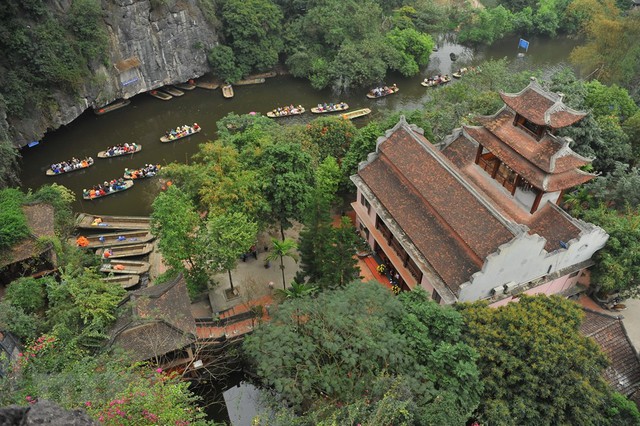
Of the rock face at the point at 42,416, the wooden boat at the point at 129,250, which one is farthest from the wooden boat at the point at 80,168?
the rock face at the point at 42,416

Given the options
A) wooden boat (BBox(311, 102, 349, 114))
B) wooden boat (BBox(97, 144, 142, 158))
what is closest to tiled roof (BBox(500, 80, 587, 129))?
wooden boat (BBox(311, 102, 349, 114))

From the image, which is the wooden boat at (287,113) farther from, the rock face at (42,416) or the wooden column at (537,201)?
the rock face at (42,416)

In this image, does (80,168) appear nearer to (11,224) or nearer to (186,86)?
(11,224)

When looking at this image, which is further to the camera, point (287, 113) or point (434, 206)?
point (287, 113)

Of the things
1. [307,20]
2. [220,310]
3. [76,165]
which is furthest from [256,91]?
[220,310]

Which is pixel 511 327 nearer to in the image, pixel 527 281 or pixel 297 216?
pixel 527 281

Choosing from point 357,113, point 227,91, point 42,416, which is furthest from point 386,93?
point 42,416
